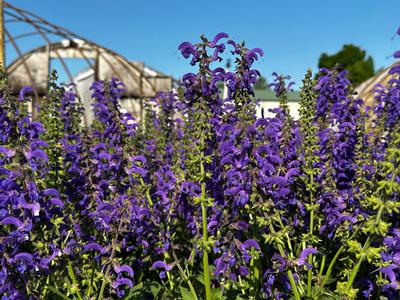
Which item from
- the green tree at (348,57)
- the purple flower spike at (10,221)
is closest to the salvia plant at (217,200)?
the purple flower spike at (10,221)

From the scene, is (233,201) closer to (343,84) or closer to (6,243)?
(6,243)

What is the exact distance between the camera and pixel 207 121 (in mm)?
4203

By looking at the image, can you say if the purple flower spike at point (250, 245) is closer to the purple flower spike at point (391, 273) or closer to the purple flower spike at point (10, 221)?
the purple flower spike at point (391, 273)

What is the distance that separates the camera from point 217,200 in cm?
457

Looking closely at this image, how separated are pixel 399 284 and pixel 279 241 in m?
1.43

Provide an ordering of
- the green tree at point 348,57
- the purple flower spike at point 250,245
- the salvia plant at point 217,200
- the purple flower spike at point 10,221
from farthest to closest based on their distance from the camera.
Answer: the green tree at point 348,57 < the purple flower spike at point 250,245 < the salvia plant at point 217,200 < the purple flower spike at point 10,221

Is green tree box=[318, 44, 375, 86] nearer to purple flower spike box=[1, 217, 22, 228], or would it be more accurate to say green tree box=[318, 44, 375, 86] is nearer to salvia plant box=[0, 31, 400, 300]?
salvia plant box=[0, 31, 400, 300]

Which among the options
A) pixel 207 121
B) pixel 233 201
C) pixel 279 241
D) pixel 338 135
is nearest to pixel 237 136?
pixel 207 121

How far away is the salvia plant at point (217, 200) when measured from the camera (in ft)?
12.3

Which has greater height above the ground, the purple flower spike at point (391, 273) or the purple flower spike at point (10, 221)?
the purple flower spike at point (10, 221)

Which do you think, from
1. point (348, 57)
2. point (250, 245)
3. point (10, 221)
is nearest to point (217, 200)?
point (250, 245)

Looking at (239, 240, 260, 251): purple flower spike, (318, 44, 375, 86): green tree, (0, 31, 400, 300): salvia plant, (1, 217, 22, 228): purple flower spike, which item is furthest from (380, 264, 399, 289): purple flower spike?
(318, 44, 375, 86): green tree

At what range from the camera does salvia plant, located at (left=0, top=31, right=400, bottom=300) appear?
12.3ft

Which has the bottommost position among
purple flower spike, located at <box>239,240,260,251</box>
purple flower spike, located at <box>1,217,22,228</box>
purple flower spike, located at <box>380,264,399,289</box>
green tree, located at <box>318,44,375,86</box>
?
purple flower spike, located at <box>380,264,399,289</box>
